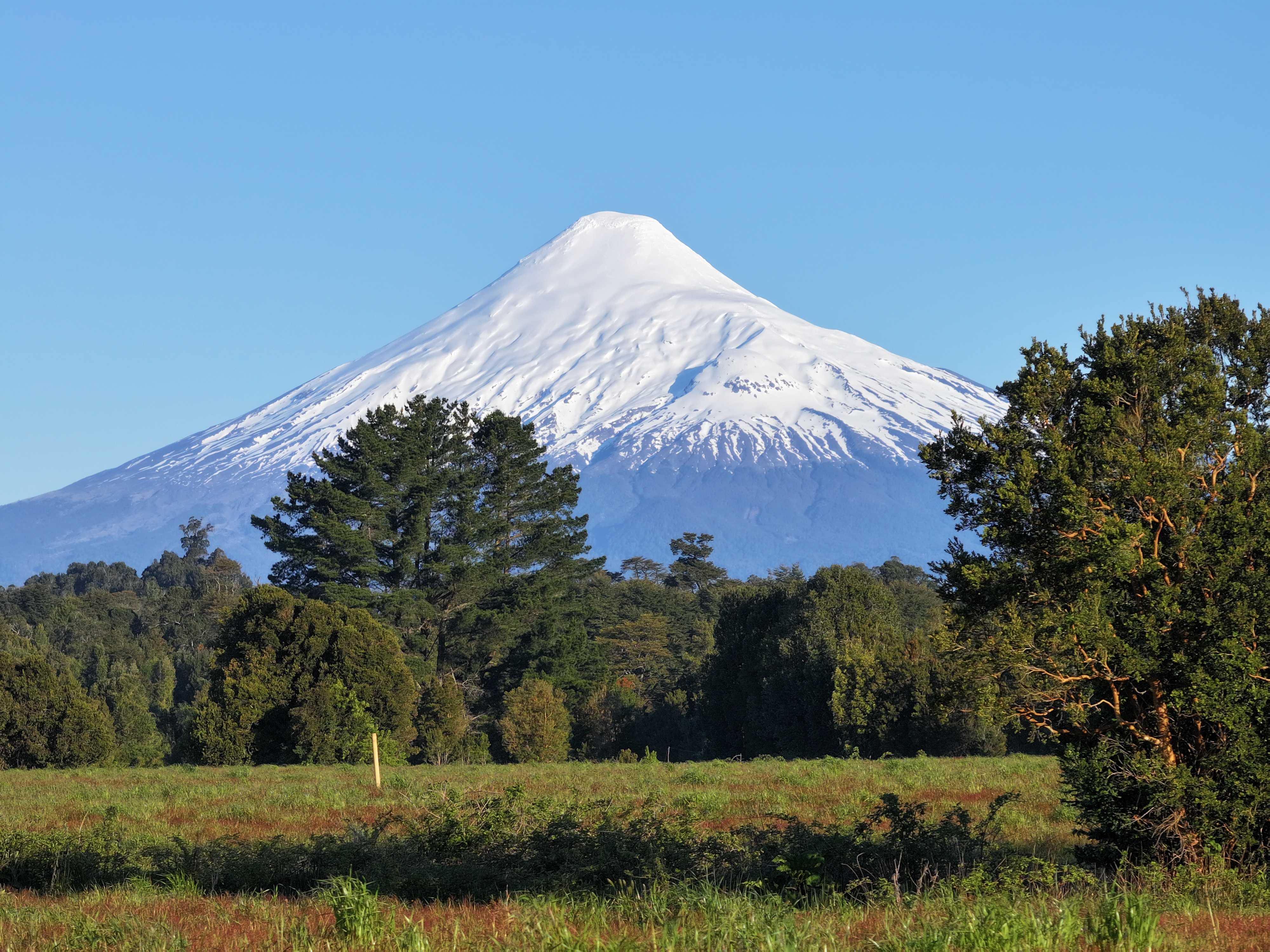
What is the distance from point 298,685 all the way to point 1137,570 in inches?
1454

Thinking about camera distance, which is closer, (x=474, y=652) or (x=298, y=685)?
(x=298, y=685)

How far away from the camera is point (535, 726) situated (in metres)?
52.2

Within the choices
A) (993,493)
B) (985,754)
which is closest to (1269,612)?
(993,493)

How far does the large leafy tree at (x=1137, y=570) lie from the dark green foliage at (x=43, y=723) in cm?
3952

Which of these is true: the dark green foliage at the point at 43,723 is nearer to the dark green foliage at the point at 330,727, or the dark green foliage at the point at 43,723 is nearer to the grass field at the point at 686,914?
the dark green foliage at the point at 330,727

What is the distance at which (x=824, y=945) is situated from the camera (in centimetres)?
619

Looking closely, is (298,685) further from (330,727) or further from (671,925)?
(671,925)

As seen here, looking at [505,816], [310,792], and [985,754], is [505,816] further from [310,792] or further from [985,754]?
[985,754]

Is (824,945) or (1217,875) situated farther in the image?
(1217,875)

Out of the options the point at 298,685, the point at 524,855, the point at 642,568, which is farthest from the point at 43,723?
the point at 642,568

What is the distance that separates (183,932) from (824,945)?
4123 mm

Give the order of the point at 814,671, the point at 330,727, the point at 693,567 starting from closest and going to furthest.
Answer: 1. the point at 330,727
2. the point at 814,671
3. the point at 693,567

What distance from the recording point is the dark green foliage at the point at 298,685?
41.4m

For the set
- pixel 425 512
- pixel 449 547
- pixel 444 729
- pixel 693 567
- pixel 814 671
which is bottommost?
pixel 444 729
